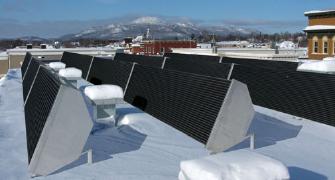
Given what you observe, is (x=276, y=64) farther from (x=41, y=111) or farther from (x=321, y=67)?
(x=41, y=111)

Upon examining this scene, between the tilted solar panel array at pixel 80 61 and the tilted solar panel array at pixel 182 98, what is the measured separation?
9.16 meters

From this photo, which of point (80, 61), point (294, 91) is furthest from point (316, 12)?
point (294, 91)

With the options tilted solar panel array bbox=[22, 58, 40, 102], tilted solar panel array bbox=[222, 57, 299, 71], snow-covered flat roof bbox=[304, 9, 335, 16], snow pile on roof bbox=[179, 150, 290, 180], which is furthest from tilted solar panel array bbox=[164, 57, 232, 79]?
snow-covered flat roof bbox=[304, 9, 335, 16]

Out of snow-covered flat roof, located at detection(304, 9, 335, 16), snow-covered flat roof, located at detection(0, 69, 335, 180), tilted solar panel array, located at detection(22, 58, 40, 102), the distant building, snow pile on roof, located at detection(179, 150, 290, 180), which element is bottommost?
snow-covered flat roof, located at detection(0, 69, 335, 180)

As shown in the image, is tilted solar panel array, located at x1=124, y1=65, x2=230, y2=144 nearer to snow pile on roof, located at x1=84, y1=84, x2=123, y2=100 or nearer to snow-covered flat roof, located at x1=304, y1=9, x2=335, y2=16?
snow pile on roof, located at x1=84, y1=84, x2=123, y2=100

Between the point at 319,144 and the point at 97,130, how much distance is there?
484 cm

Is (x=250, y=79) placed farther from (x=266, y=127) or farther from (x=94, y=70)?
(x=94, y=70)

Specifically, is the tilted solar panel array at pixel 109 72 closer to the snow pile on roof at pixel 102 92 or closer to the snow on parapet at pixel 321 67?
the snow pile on roof at pixel 102 92

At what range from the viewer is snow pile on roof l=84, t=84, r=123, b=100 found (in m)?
9.89

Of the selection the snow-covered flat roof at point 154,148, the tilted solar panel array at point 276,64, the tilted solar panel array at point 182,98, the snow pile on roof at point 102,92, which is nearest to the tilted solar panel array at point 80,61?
the tilted solar panel array at point 276,64

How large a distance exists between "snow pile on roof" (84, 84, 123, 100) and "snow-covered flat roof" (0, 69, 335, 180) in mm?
768

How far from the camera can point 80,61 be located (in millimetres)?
25359

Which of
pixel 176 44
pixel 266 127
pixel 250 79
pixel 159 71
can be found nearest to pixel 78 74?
pixel 159 71

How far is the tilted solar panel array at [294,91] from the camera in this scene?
11430 millimetres
